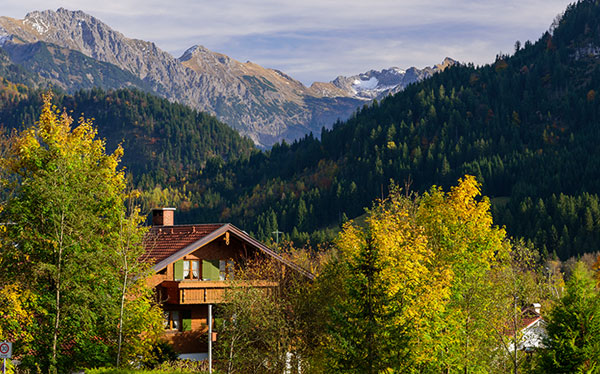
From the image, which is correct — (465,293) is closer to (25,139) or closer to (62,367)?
(62,367)

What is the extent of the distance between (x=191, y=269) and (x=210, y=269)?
1345mm

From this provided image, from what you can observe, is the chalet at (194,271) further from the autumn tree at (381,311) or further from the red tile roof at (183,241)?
the autumn tree at (381,311)

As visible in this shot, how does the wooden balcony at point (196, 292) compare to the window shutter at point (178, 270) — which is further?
the window shutter at point (178, 270)

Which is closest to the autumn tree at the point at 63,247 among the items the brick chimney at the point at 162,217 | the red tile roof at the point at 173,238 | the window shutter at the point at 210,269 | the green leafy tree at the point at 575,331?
the red tile roof at the point at 173,238

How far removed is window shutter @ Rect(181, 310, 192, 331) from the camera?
48.7 m

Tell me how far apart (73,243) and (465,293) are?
19.5 metres

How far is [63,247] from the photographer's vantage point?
36469 millimetres

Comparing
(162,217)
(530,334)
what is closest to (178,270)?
(162,217)

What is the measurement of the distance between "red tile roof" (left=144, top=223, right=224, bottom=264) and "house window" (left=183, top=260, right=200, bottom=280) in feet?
5.28

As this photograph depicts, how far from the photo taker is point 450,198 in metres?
41.5

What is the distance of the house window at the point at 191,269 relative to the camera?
49.4 m

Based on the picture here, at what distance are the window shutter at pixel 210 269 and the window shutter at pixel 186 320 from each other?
2.59 meters

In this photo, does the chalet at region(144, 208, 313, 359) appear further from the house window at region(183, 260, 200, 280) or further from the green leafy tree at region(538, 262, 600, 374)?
the green leafy tree at region(538, 262, 600, 374)

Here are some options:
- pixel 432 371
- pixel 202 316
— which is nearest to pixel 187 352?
pixel 202 316
